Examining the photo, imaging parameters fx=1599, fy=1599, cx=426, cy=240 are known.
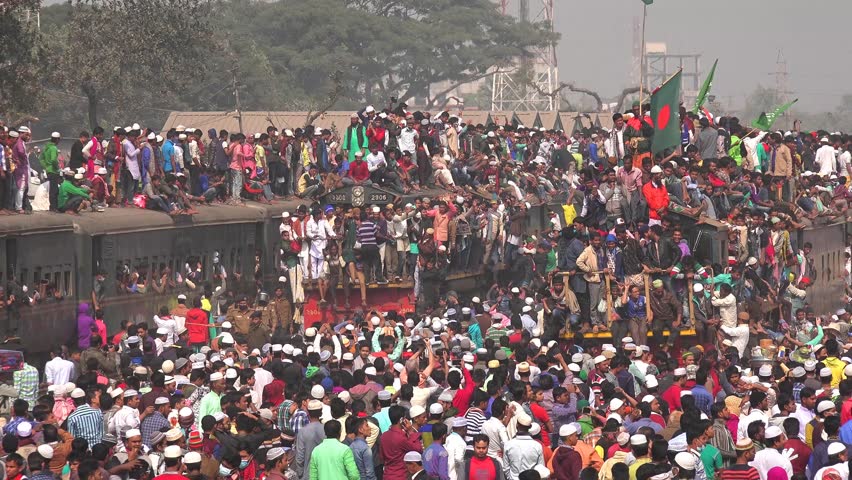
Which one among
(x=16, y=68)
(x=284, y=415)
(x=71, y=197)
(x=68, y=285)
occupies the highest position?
(x=16, y=68)

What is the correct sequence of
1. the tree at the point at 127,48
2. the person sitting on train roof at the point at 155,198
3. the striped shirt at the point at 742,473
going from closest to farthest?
the striped shirt at the point at 742,473 < the person sitting on train roof at the point at 155,198 < the tree at the point at 127,48

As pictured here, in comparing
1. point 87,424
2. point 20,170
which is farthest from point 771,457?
point 20,170

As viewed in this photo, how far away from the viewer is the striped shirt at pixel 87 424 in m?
14.9

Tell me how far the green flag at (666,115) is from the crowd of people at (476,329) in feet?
0.97

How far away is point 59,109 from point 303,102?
16.8m

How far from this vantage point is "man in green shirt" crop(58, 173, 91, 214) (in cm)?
2478

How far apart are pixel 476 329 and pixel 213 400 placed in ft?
24.5

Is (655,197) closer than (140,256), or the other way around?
(655,197)

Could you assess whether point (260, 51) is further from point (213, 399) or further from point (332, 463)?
point (332, 463)

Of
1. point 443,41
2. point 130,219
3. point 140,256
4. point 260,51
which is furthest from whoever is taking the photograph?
point 443,41

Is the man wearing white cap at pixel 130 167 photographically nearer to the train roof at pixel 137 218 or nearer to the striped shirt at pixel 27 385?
the train roof at pixel 137 218

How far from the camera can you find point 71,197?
24.9 m

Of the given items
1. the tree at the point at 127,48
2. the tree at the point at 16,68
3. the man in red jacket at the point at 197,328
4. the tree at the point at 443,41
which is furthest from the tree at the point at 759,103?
the man in red jacket at the point at 197,328

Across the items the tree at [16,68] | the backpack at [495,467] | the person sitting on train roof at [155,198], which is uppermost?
the tree at [16,68]
